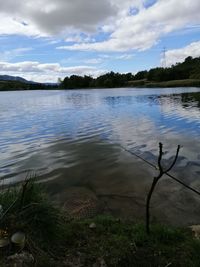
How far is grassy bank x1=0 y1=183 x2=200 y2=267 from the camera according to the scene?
4938 millimetres

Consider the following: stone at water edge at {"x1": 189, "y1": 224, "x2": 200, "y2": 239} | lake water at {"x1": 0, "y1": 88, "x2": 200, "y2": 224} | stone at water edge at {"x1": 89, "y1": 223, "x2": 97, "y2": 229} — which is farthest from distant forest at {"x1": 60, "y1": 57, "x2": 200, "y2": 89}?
→ stone at water edge at {"x1": 89, "y1": 223, "x2": 97, "y2": 229}

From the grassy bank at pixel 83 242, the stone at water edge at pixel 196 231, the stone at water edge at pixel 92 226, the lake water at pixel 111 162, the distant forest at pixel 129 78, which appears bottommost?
the distant forest at pixel 129 78

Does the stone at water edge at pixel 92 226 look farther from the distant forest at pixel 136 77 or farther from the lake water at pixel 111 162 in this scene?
the distant forest at pixel 136 77

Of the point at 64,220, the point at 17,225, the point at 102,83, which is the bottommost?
the point at 102,83

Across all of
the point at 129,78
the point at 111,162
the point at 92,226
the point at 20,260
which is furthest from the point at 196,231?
the point at 129,78

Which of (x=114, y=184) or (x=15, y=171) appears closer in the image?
(x=114, y=184)


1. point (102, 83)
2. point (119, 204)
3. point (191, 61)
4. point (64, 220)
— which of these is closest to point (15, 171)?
point (119, 204)

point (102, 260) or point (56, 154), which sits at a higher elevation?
point (102, 260)

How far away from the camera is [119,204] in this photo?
29.5 ft

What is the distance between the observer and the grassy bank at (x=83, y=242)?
16.2 feet

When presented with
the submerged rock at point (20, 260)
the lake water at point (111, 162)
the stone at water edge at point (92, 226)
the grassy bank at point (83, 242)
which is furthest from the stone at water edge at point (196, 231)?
the submerged rock at point (20, 260)

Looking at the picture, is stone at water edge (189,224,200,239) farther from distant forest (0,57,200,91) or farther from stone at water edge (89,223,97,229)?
distant forest (0,57,200,91)

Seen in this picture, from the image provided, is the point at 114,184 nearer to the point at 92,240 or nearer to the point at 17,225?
→ the point at 92,240

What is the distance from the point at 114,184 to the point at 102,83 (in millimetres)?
170089
